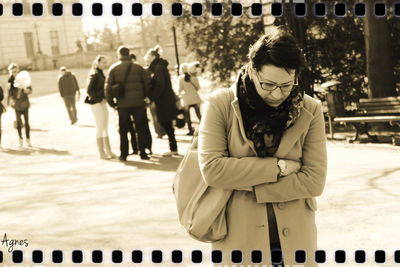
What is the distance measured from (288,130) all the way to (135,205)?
541 centimetres

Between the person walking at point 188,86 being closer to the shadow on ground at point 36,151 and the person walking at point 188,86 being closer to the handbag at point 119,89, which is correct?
the shadow on ground at point 36,151

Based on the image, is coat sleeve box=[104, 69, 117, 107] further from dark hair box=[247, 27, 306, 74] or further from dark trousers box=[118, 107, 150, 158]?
dark hair box=[247, 27, 306, 74]

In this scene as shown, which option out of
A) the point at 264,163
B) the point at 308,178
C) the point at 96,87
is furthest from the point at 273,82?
the point at 96,87

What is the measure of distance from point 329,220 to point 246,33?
10.9m

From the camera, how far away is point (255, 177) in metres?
3.02

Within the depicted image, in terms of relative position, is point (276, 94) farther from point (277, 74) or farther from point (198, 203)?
point (198, 203)

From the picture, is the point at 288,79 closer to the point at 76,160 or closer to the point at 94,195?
the point at 94,195

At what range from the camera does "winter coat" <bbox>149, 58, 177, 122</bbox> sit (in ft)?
39.5

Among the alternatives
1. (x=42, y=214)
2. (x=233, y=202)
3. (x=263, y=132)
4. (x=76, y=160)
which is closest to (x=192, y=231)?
(x=233, y=202)

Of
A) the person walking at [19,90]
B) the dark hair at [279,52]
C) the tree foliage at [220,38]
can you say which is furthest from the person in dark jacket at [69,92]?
the dark hair at [279,52]

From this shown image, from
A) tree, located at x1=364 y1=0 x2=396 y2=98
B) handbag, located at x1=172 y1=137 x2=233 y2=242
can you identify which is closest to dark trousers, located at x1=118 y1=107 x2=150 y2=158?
tree, located at x1=364 y1=0 x2=396 y2=98

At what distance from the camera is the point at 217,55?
58.3ft

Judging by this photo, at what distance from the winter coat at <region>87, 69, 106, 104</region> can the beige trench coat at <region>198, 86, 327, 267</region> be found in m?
9.28

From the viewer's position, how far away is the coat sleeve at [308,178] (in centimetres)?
304
